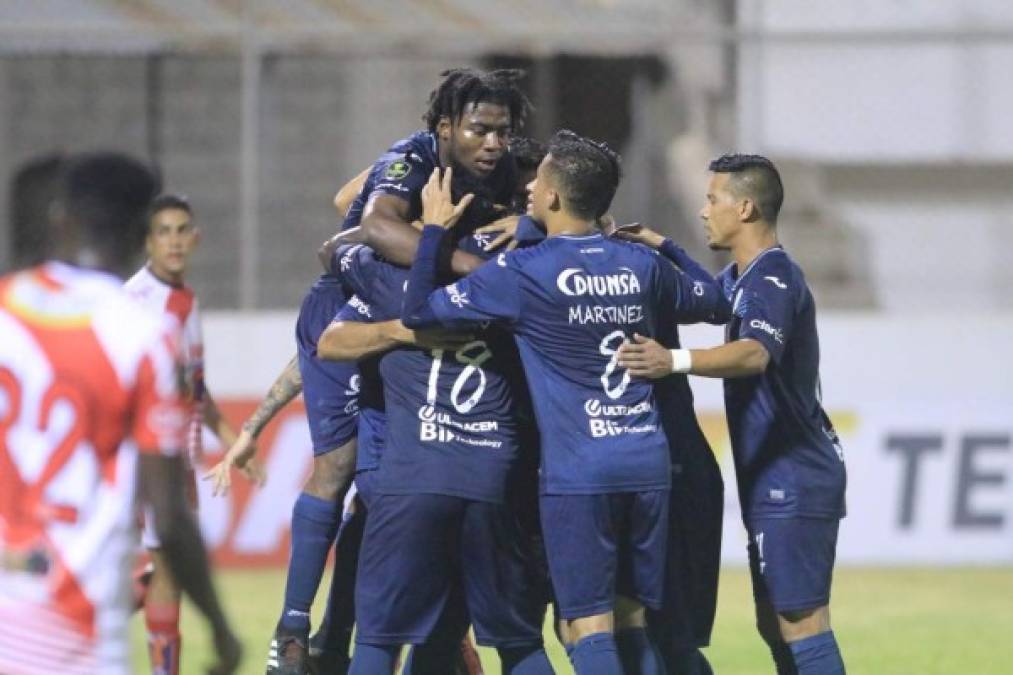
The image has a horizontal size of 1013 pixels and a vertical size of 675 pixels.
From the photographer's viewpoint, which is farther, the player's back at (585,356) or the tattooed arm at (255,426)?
the tattooed arm at (255,426)

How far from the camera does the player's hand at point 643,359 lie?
6.20 m

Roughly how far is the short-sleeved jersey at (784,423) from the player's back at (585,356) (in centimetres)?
62

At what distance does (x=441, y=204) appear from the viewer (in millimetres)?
6199

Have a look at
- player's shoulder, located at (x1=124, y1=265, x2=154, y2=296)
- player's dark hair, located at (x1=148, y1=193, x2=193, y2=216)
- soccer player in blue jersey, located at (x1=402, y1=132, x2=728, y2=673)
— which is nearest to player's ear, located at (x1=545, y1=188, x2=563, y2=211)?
soccer player in blue jersey, located at (x1=402, y1=132, x2=728, y2=673)

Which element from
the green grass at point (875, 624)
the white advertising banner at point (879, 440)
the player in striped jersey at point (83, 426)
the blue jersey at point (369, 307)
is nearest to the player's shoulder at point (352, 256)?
the blue jersey at point (369, 307)

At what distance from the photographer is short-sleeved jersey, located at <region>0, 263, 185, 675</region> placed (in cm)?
412

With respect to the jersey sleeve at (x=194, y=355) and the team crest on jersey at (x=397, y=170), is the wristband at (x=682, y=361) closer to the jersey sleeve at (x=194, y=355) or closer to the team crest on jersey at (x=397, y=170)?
the team crest on jersey at (x=397, y=170)

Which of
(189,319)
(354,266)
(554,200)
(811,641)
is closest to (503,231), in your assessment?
(554,200)

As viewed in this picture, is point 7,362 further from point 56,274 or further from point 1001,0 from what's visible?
point 1001,0

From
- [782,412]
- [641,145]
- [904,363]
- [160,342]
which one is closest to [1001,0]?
[641,145]

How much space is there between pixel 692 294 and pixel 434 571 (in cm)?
134

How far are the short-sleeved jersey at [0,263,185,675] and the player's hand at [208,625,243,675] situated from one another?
0.51 m

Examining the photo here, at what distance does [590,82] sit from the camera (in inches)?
606

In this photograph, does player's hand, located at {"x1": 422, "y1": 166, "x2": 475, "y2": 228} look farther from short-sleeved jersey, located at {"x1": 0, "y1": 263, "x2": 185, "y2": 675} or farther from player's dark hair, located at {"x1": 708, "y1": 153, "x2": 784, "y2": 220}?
short-sleeved jersey, located at {"x1": 0, "y1": 263, "x2": 185, "y2": 675}
